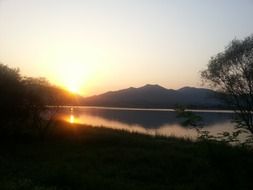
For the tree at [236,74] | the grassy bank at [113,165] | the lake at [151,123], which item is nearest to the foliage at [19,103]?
the grassy bank at [113,165]

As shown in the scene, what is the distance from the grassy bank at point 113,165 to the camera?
10059 millimetres

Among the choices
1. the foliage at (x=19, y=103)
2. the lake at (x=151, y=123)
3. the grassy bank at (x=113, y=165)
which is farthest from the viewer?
the lake at (x=151, y=123)

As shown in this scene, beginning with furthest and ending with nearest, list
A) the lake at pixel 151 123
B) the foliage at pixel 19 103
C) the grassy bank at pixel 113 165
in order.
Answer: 1. the lake at pixel 151 123
2. the foliage at pixel 19 103
3. the grassy bank at pixel 113 165

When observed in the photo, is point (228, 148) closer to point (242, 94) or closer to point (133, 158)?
point (133, 158)

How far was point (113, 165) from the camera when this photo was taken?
898 inches

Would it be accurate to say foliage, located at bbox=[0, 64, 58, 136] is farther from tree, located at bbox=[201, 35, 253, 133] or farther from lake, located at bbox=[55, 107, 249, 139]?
tree, located at bbox=[201, 35, 253, 133]

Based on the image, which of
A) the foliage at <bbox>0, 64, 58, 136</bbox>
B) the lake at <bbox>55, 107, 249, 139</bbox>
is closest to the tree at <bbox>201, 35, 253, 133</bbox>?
the lake at <bbox>55, 107, 249, 139</bbox>

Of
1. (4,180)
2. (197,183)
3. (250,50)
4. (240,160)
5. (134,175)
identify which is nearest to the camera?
(240,160)

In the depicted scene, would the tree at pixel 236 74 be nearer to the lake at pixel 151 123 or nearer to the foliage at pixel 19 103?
the lake at pixel 151 123

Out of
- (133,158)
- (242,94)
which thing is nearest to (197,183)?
(133,158)

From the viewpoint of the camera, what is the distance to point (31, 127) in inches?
1395

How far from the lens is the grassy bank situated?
1006cm

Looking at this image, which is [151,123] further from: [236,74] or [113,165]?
[113,165]

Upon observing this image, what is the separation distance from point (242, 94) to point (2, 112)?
27.6 meters
